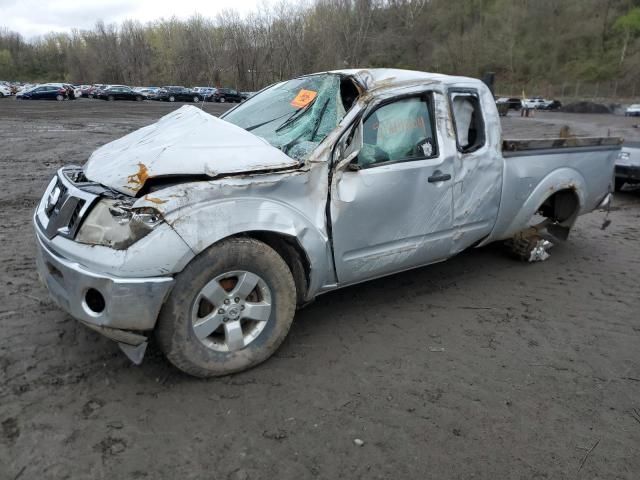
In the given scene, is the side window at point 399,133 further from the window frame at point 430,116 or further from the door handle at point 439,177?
the door handle at point 439,177

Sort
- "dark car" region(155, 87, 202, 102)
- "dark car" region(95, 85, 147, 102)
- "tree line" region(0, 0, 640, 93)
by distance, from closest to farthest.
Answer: "dark car" region(95, 85, 147, 102)
"dark car" region(155, 87, 202, 102)
"tree line" region(0, 0, 640, 93)

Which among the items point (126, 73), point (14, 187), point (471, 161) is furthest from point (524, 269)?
point (126, 73)

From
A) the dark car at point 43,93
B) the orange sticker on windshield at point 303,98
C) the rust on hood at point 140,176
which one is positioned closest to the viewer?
the rust on hood at point 140,176

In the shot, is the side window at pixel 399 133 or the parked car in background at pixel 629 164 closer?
the side window at pixel 399 133

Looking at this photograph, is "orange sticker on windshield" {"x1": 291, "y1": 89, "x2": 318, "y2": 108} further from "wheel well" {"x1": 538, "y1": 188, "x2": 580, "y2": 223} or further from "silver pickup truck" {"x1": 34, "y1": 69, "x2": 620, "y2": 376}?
"wheel well" {"x1": 538, "y1": 188, "x2": 580, "y2": 223}

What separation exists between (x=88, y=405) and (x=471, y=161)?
315 cm

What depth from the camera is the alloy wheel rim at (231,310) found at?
280 centimetres

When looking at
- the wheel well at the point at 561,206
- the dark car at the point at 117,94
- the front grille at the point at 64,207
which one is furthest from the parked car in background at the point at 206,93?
the front grille at the point at 64,207

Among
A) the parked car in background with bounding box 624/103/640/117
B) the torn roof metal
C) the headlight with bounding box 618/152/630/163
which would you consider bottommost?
the parked car in background with bounding box 624/103/640/117

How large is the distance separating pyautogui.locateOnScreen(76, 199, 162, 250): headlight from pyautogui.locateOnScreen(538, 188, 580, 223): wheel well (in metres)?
4.00

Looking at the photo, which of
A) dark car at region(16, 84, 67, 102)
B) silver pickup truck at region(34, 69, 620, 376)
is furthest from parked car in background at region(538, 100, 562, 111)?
silver pickup truck at region(34, 69, 620, 376)

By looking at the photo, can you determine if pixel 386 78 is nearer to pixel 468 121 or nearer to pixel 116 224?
pixel 468 121

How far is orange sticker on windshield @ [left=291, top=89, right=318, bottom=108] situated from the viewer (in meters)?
3.76

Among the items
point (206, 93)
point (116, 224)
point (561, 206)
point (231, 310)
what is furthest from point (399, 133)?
point (206, 93)
